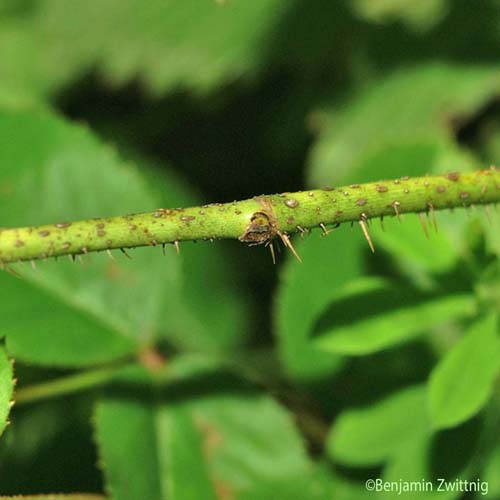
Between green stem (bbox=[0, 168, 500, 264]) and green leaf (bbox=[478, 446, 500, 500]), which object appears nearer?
green stem (bbox=[0, 168, 500, 264])

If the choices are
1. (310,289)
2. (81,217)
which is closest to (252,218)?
(310,289)

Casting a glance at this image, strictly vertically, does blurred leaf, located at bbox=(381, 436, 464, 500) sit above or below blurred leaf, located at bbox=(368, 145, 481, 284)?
below

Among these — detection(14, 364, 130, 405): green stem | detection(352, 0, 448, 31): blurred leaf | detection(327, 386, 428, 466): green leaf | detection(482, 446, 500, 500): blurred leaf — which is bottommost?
detection(482, 446, 500, 500): blurred leaf

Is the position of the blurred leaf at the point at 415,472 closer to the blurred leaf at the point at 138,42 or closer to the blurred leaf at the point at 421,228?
the blurred leaf at the point at 421,228

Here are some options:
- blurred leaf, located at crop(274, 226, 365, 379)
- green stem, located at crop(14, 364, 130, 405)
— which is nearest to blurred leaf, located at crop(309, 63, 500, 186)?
blurred leaf, located at crop(274, 226, 365, 379)

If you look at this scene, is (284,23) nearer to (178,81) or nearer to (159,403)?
(178,81)

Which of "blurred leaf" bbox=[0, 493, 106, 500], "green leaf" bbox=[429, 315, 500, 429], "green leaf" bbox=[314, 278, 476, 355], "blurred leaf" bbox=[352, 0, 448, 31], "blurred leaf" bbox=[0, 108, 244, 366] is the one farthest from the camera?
"blurred leaf" bbox=[352, 0, 448, 31]

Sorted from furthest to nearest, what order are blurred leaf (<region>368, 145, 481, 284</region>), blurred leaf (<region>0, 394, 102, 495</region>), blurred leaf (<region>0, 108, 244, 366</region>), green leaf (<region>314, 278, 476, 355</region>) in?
1. blurred leaf (<region>0, 108, 244, 366</region>)
2. blurred leaf (<region>0, 394, 102, 495</region>)
3. blurred leaf (<region>368, 145, 481, 284</region>)
4. green leaf (<region>314, 278, 476, 355</region>)

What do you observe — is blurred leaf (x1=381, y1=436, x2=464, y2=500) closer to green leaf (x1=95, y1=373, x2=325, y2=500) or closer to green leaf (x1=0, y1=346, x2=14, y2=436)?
green leaf (x1=95, y1=373, x2=325, y2=500)
